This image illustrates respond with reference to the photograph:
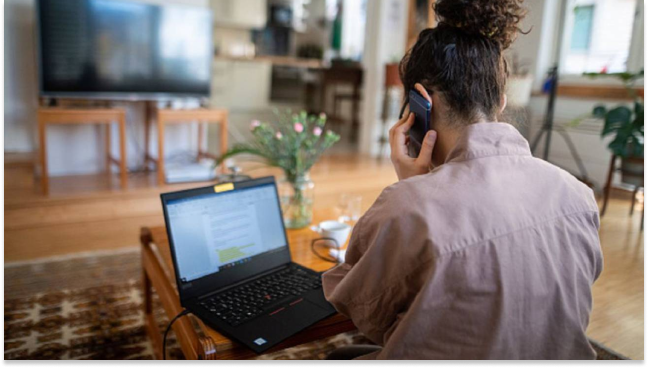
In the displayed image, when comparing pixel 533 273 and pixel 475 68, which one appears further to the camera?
pixel 475 68

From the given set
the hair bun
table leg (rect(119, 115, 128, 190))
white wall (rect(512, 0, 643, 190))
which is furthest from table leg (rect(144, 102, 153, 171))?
the hair bun

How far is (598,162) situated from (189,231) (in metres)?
3.78

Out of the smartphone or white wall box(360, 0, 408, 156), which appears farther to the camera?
white wall box(360, 0, 408, 156)

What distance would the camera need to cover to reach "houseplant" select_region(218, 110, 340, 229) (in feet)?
5.31

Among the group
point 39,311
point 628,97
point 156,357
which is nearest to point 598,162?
point 628,97

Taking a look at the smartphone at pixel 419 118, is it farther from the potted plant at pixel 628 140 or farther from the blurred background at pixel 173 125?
the potted plant at pixel 628 140

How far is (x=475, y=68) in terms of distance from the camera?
0.79 meters

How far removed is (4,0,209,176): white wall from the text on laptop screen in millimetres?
2973

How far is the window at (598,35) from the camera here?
151 inches

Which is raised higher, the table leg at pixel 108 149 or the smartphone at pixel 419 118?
the smartphone at pixel 419 118

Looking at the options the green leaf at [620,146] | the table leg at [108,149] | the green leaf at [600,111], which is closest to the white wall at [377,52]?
the green leaf at [600,111]

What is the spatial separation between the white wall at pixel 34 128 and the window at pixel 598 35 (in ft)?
10.0

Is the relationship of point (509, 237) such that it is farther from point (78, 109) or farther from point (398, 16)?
point (398, 16)

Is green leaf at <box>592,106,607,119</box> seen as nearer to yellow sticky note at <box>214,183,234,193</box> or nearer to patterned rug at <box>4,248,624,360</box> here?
patterned rug at <box>4,248,624,360</box>
